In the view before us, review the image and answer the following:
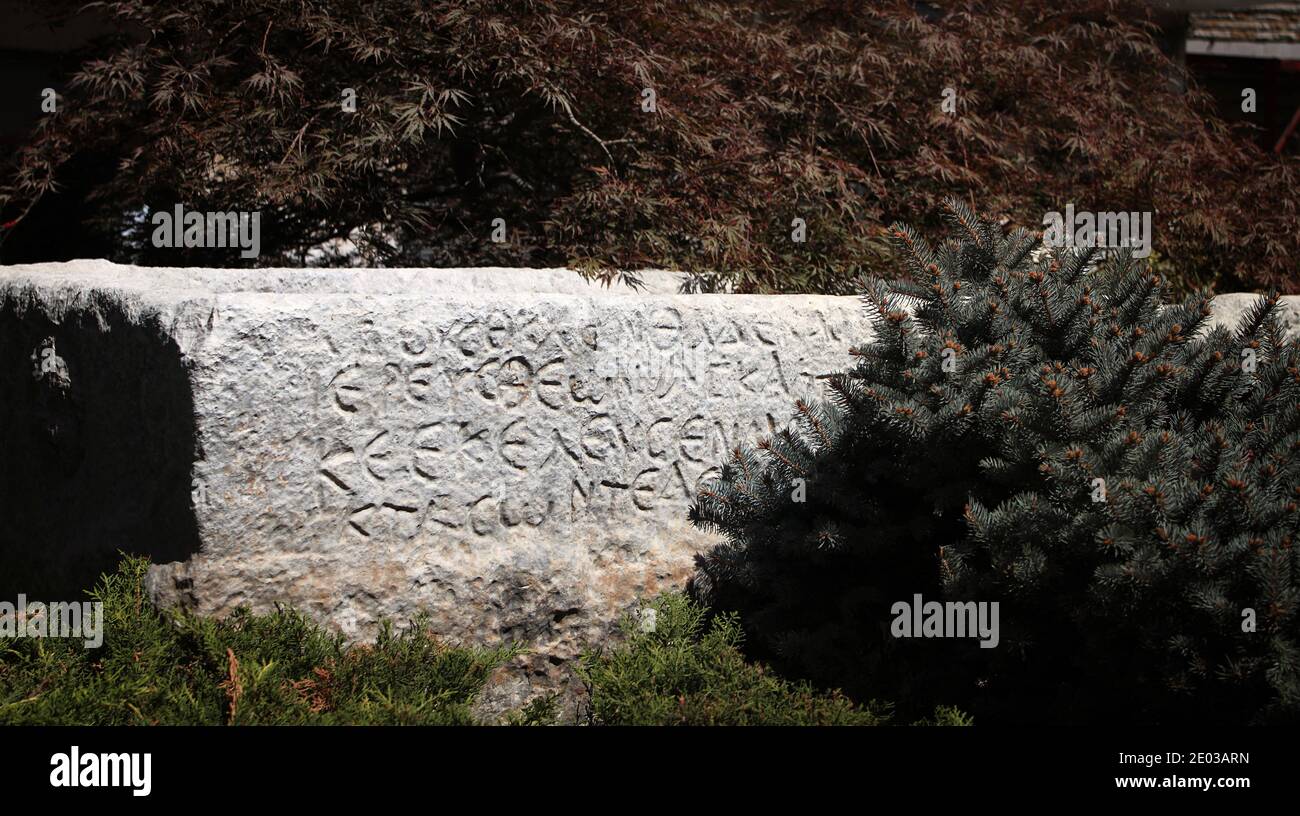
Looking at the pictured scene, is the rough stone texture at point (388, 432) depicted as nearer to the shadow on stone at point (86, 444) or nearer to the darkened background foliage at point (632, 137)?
the shadow on stone at point (86, 444)

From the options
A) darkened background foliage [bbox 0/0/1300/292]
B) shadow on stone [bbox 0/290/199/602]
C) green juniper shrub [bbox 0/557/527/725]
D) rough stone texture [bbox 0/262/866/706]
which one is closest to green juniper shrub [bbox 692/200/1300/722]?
rough stone texture [bbox 0/262/866/706]

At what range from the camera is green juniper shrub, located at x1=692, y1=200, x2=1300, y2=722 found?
252 centimetres

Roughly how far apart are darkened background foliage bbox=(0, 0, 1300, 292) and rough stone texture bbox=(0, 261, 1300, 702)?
89 cm

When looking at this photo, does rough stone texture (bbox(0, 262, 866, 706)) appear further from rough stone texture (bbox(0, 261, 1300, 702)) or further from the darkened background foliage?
the darkened background foliage

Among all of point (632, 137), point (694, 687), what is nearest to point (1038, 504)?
point (694, 687)

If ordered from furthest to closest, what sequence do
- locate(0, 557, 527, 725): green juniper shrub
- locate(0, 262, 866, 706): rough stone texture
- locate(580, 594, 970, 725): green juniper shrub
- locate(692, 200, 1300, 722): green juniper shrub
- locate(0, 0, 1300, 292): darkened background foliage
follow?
locate(0, 0, 1300, 292): darkened background foliage → locate(0, 262, 866, 706): rough stone texture → locate(580, 594, 970, 725): green juniper shrub → locate(0, 557, 527, 725): green juniper shrub → locate(692, 200, 1300, 722): green juniper shrub

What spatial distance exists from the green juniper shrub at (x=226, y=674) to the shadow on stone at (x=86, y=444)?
258 millimetres

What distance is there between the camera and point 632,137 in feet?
16.5

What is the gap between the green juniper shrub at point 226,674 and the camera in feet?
9.03

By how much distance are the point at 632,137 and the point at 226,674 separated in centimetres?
310

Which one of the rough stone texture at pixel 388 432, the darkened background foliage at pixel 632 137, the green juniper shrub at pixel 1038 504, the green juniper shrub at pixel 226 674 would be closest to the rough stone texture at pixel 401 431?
the rough stone texture at pixel 388 432

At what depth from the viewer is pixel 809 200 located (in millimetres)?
5035

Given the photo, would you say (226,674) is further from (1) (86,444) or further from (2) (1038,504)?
(2) (1038,504)
